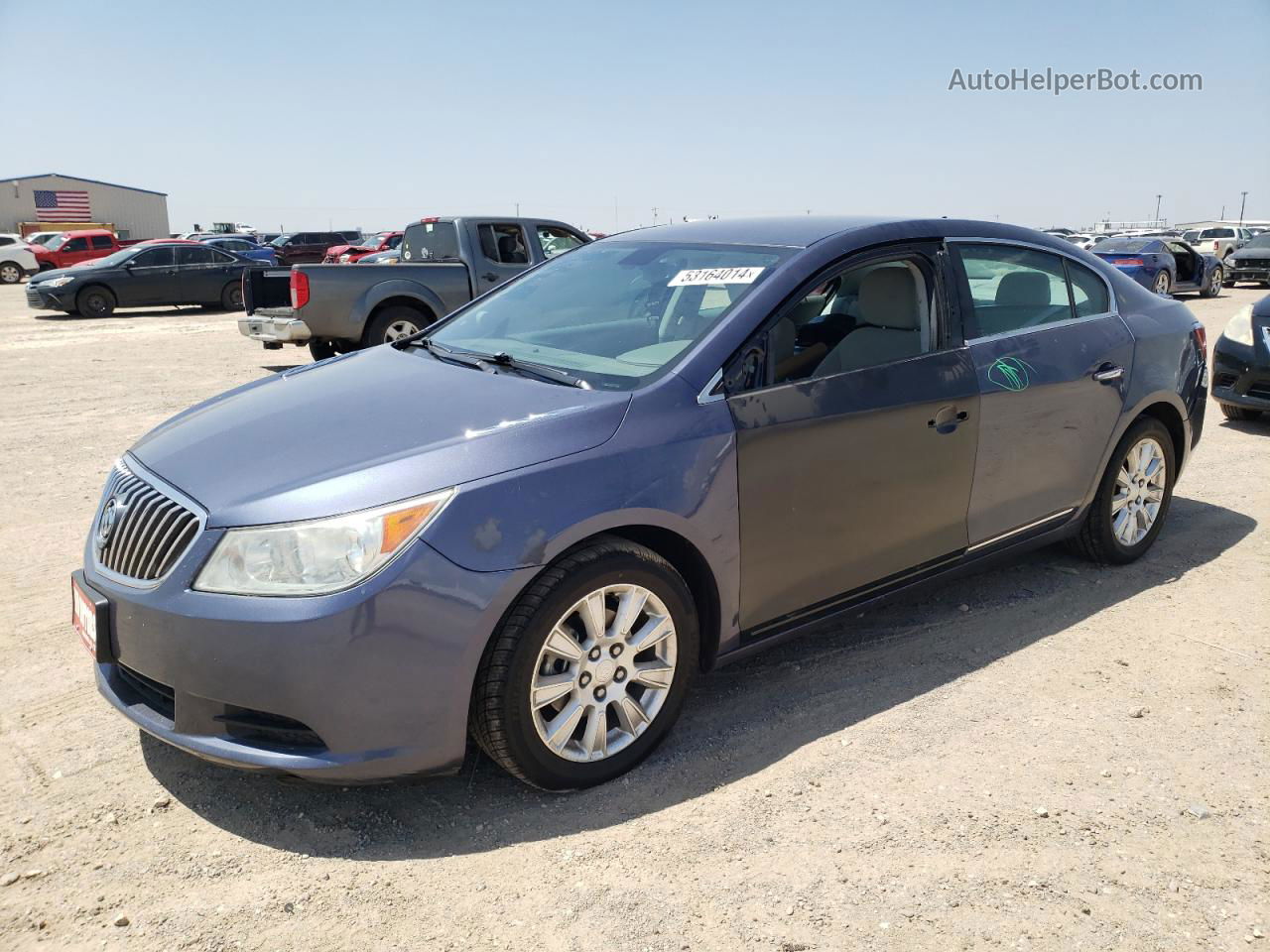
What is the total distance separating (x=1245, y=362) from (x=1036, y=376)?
4.99m

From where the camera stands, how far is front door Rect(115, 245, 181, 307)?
2008cm

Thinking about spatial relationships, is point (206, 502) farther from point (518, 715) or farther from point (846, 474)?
point (846, 474)

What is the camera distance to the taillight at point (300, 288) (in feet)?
35.1

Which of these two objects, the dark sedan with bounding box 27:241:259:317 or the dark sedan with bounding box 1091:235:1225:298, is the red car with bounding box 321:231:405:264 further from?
the dark sedan with bounding box 1091:235:1225:298

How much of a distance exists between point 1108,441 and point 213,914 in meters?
4.05

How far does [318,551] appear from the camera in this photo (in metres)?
2.60

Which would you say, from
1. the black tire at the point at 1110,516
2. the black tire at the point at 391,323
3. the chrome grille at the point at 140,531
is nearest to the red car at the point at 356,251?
the black tire at the point at 391,323

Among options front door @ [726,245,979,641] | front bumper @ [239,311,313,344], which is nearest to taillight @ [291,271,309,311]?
front bumper @ [239,311,313,344]

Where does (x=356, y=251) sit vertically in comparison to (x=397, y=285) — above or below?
above

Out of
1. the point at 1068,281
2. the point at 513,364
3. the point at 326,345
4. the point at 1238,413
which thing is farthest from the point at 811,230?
the point at 326,345

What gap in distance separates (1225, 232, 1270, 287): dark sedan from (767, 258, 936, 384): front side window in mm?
28753

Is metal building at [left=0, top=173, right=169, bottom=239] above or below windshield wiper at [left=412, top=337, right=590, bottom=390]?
above

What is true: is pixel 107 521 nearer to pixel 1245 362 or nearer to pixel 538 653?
pixel 538 653

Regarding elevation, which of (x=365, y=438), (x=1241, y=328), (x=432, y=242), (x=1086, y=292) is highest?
(x=432, y=242)
